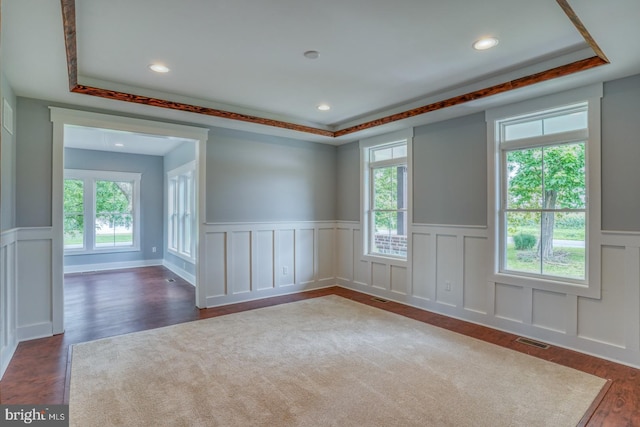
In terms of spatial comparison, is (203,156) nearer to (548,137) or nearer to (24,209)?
(24,209)

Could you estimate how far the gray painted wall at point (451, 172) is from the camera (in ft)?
13.8

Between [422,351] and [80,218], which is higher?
[80,218]

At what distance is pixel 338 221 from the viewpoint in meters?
6.25

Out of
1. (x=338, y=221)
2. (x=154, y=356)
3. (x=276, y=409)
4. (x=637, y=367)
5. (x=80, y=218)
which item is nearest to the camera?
(x=276, y=409)

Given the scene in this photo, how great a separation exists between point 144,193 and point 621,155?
8242 millimetres

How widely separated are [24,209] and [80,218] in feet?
14.3

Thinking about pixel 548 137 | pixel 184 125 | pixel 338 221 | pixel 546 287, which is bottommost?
pixel 546 287

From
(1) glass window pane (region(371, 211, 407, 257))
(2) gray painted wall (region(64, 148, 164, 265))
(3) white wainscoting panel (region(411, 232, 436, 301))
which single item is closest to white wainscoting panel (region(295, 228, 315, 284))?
(1) glass window pane (region(371, 211, 407, 257))

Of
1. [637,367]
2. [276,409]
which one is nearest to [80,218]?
[276,409]

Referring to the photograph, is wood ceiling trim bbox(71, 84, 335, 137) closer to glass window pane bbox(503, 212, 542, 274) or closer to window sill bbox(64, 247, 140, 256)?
glass window pane bbox(503, 212, 542, 274)

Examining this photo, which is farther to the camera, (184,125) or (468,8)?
(184,125)

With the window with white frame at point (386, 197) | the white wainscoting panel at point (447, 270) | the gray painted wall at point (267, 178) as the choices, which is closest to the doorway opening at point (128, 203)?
the gray painted wall at point (267, 178)

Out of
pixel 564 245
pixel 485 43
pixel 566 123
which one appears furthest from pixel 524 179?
pixel 485 43

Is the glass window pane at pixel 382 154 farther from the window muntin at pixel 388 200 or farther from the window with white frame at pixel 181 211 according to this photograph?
the window with white frame at pixel 181 211
